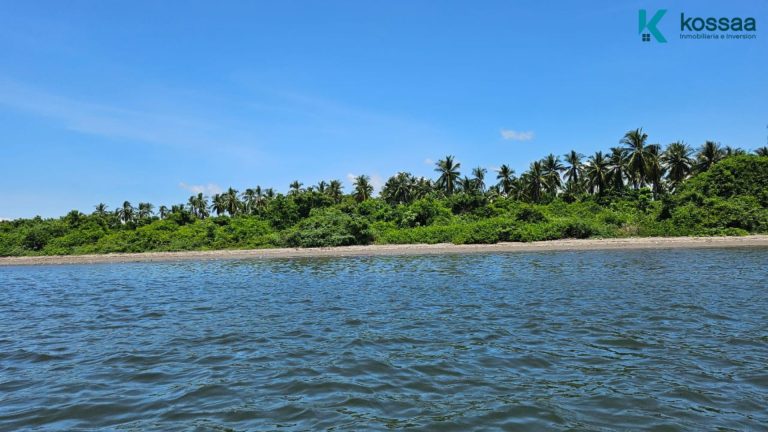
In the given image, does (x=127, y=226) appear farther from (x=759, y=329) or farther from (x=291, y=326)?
(x=759, y=329)

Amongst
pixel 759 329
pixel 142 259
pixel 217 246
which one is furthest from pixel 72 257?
pixel 759 329

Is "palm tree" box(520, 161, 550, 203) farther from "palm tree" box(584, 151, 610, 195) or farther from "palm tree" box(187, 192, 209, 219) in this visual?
"palm tree" box(187, 192, 209, 219)

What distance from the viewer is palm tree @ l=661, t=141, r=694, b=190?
63000 mm

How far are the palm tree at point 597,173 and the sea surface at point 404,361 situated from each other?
5427 centimetres

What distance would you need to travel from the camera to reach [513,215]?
161 feet

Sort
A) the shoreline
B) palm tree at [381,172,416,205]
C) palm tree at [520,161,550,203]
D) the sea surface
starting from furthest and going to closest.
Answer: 1. palm tree at [381,172,416,205]
2. palm tree at [520,161,550,203]
3. the shoreline
4. the sea surface

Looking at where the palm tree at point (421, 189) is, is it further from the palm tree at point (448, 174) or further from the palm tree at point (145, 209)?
the palm tree at point (145, 209)

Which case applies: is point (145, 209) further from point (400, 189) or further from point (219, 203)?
point (400, 189)

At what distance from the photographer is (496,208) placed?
57.9 meters

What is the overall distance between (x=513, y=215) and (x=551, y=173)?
28525 millimetres

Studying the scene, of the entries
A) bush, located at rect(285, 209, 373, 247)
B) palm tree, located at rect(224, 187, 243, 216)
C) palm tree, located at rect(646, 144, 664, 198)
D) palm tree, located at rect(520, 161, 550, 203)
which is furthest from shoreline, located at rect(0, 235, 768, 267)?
palm tree, located at rect(224, 187, 243, 216)

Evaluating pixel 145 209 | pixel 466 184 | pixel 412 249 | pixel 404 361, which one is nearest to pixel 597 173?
pixel 466 184

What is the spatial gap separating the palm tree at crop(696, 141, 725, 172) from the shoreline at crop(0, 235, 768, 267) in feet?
91.3

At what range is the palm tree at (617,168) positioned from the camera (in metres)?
64.5
